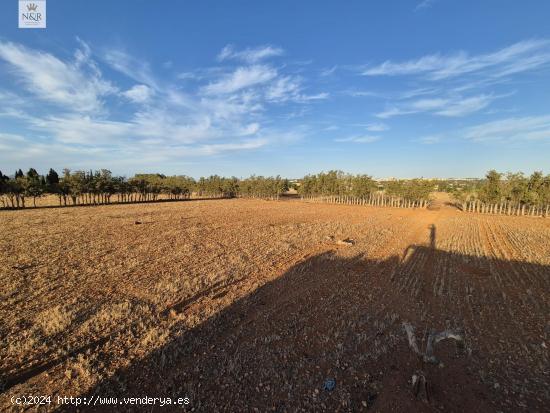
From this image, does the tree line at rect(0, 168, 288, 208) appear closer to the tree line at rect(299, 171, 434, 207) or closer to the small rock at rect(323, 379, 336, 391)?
the tree line at rect(299, 171, 434, 207)

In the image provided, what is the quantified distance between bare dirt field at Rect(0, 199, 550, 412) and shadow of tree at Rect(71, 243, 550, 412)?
0.04m

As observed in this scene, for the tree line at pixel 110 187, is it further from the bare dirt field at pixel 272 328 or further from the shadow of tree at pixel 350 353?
the shadow of tree at pixel 350 353

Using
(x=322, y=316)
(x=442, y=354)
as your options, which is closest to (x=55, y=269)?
(x=322, y=316)

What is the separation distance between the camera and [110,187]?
202 feet

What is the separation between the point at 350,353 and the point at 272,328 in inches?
91.9

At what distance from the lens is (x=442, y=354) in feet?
22.6

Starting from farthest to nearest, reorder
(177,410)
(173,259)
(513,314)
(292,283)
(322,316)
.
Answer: (173,259), (292,283), (513,314), (322,316), (177,410)

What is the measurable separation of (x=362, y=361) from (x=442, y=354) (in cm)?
227

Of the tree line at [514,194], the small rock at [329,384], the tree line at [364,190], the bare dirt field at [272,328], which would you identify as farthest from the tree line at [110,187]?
the small rock at [329,384]

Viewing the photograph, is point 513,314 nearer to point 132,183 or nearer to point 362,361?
point 362,361

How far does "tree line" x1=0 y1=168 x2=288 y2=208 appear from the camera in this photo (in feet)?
163

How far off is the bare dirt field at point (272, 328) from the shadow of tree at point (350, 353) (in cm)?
4

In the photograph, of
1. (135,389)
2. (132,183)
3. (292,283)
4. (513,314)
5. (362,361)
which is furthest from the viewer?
(132,183)

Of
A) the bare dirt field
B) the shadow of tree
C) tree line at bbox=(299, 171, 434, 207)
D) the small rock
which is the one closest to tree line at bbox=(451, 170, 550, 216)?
tree line at bbox=(299, 171, 434, 207)
